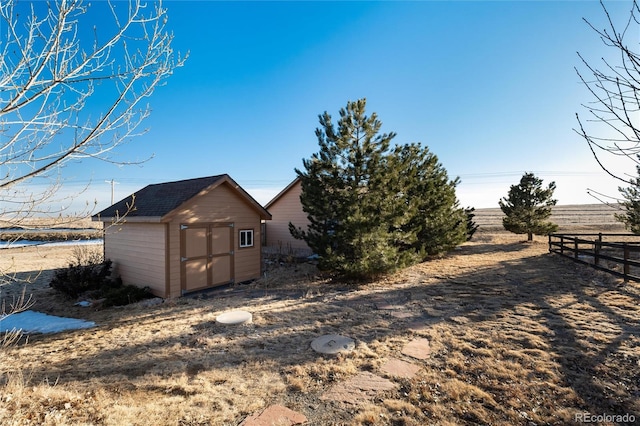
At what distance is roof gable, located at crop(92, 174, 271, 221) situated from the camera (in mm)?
9061

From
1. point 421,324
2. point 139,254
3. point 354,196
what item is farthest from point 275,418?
point 139,254

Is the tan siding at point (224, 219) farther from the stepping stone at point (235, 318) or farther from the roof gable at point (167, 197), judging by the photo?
the stepping stone at point (235, 318)

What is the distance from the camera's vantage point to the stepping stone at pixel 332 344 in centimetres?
489

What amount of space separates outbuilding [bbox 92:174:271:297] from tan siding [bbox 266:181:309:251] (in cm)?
631

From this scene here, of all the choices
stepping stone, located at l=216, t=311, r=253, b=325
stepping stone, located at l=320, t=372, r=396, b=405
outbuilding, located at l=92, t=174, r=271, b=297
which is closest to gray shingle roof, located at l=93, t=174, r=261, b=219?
outbuilding, located at l=92, t=174, r=271, b=297

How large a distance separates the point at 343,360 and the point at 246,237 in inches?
301

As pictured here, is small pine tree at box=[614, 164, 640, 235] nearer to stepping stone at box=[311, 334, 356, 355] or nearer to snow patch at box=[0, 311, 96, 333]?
stepping stone at box=[311, 334, 356, 355]

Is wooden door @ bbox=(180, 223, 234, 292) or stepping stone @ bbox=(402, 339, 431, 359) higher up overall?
wooden door @ bbox=(180, 223, 234, 292)

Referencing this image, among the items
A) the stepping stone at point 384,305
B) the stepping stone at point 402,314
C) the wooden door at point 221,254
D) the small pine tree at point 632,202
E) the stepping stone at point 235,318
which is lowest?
the stepping stone at point 384,305

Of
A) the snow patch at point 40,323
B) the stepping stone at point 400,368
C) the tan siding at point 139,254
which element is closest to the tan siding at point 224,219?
the tan siding at point 139,254

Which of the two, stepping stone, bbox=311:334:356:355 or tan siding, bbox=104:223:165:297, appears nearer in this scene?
stepping stone, bbox=311:334:356:355

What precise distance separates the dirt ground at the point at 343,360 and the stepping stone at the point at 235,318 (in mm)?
157

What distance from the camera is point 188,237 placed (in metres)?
9.34

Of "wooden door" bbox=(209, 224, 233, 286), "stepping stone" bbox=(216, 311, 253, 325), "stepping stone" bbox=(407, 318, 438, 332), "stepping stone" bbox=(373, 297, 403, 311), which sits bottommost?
"stepping stone" bbox=(373, 297, 403, 311)
